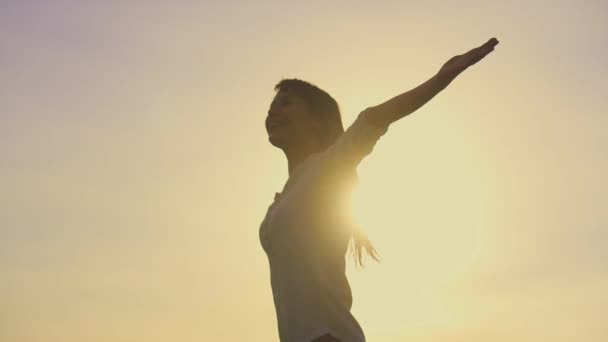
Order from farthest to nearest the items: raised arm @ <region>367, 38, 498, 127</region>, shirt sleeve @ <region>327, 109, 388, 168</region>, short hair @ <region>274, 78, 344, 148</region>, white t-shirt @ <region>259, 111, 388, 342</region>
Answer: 1. short hair @ <region>274, 78, 344, 148</region>
2. white t-shirt @ <region>259, 111, 388, 342</region>
3. shirt sleeve @ <region>327, 109, 388, 168</region>
4. raised arm @ <region>367, 38, 498, 127</region>

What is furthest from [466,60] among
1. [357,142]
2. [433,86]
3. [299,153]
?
[299,153]

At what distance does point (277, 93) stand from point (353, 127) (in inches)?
53.7

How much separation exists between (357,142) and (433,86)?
520 mm

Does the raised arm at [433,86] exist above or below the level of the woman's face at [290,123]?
below

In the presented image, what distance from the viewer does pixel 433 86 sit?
4.56m

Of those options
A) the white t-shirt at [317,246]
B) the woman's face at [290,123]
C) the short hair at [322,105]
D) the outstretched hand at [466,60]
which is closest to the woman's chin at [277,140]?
the woman's face at [290,123]

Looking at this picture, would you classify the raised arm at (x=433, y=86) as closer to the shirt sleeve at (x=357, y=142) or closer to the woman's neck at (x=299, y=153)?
the shirt sleeve at (x=357, y=142)

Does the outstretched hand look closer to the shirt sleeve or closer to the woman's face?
the shirt sleeve

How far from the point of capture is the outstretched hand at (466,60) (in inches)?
180

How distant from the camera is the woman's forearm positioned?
456 centimetres

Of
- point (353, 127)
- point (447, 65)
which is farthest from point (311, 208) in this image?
point (447, 65)

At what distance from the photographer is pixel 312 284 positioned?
16.2ft

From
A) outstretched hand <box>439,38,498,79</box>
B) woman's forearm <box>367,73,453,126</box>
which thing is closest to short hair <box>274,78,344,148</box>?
woman's forearm <box>367,73,453,126</box>

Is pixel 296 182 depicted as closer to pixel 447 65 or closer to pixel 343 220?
pixel 343 220
